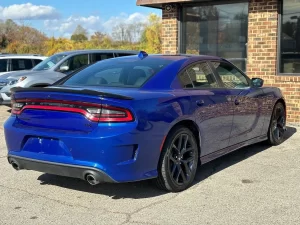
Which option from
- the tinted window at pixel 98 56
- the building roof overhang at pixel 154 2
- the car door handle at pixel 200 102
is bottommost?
the car door handle at pixel 200 102

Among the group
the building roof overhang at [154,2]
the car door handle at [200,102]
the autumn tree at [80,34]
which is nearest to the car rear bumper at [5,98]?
the building roof overhang at [154,2]

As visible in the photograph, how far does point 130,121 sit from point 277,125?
13.1ft

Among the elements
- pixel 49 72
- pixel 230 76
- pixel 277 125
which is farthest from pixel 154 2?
pixel 230 76

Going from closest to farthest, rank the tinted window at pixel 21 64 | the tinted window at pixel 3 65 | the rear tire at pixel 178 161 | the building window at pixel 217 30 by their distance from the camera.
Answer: the rear tire at pixel 178 161
the building window at pixel 217 30
the tinted window at pixel 3 65
the tinted window at pixel 21 64

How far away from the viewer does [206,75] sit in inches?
214

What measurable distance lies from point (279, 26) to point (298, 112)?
193cm

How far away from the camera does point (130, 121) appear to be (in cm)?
400

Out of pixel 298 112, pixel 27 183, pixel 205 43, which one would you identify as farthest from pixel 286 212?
pixel 205 43

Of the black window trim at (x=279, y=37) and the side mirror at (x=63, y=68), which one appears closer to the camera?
the black window trim at (x=279, y=37)

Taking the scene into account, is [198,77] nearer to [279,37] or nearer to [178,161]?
[178,161]

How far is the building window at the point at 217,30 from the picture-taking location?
989 centimetres

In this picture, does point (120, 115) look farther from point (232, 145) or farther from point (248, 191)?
point (232, 145)

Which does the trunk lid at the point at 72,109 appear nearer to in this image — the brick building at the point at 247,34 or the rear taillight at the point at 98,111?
the rear taillight at the point at 98,111

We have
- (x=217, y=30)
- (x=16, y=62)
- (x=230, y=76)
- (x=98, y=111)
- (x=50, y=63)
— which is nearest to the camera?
(x=98, y=111)
